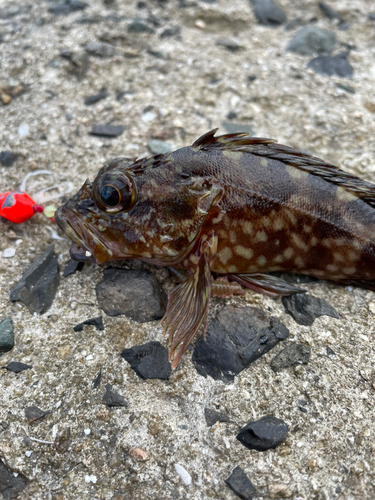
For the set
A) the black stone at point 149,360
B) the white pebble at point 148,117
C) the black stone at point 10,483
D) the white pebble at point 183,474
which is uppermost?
the white pebble at point 148,117

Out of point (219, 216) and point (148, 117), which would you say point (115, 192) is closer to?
point (219, 216)

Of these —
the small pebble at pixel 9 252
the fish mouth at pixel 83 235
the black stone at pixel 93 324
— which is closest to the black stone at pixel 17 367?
the black stone at pixel 93 324

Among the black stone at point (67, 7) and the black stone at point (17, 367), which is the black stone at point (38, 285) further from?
the black stone at point (67, 7)

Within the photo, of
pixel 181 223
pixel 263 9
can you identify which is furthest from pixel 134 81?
pixel 181 223

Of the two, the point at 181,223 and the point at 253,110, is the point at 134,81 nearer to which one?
the point at 253,110

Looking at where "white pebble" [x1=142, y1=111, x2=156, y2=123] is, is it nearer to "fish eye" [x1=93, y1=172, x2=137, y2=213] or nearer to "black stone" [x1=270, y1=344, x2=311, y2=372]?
"fish eye" [x1=93, y1=172, x2=137, y2=213]

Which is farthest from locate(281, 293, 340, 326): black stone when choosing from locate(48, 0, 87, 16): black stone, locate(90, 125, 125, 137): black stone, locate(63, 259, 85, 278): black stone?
locate(48, 0, 87, 16): black stone
